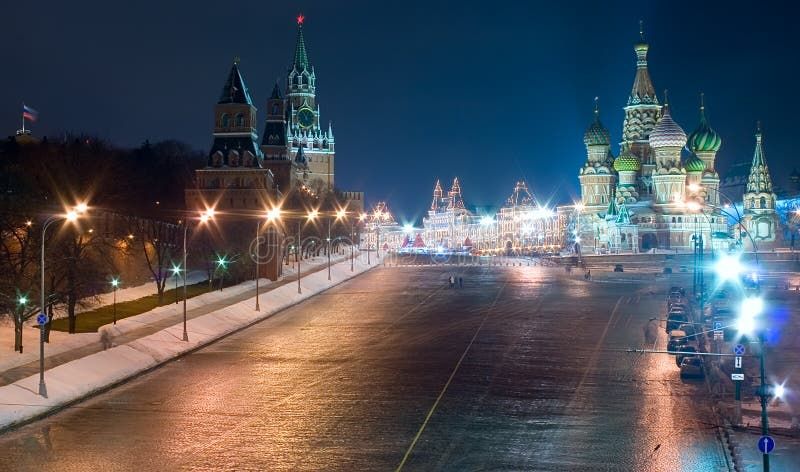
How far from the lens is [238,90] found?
297 ft

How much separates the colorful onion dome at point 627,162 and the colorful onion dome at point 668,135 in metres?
4.64

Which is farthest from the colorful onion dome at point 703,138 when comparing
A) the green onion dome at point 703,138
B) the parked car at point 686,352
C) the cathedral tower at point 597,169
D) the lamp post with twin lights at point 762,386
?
the parked car at point 686,352

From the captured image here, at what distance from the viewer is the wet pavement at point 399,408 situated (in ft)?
82.1

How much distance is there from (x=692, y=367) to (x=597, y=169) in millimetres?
120733

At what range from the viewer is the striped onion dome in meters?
142

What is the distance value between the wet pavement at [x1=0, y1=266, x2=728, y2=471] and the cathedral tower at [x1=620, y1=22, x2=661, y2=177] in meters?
101

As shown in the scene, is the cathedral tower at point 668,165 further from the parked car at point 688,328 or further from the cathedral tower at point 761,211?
the parked car at point 688,328

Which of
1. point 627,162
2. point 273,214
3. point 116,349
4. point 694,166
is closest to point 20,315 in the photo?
point 116,349

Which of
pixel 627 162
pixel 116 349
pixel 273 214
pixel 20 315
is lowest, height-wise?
pixel 116 349

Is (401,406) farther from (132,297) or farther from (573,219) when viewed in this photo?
(573,219)

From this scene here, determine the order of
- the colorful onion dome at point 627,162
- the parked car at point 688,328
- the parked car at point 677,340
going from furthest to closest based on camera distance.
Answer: the colorful onion dome at point 627,162
the parked car at point 688,328
the parked car at point 677,340

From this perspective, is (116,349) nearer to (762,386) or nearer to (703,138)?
(762,386)

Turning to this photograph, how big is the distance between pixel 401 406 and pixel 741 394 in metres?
11.1

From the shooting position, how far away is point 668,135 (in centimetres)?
14175
